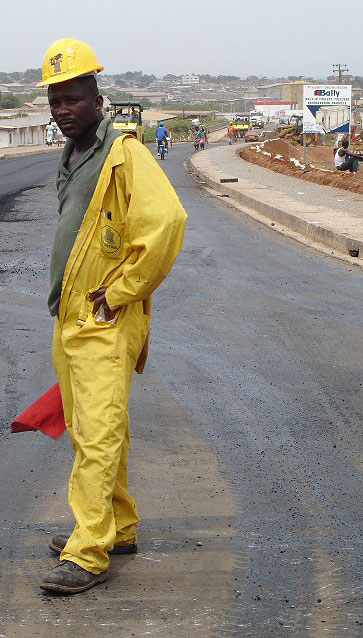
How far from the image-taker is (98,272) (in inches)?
161

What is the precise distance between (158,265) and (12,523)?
1474mm

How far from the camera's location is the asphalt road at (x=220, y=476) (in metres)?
3.92

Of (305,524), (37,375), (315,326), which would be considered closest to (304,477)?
(305,524)

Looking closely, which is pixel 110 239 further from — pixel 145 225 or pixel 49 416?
pixel 49 416

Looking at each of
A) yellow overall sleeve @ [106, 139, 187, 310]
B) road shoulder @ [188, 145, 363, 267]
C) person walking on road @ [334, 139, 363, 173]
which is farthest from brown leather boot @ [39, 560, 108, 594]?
person walking on road @ [334, 139, 363, 173]

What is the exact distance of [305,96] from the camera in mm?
32500

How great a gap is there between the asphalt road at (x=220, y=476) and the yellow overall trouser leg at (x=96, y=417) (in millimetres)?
207

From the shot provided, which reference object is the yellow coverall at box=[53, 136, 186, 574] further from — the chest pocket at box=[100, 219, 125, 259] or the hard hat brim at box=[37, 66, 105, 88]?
the hard hat brim at box=[37, 66, 105, 88]

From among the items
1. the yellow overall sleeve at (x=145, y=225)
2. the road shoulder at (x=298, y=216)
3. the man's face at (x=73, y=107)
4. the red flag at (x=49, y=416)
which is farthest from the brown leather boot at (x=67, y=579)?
the road shoulder at (x=298, y=216)

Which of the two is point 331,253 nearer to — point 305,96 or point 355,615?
point 355,615

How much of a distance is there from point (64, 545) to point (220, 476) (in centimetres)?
127

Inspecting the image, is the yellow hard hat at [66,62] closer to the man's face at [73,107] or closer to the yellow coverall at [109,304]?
the man's face at [73,107]

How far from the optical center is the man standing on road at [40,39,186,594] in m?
3.97

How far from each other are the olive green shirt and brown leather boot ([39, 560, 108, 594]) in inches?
37.4
